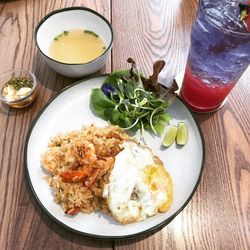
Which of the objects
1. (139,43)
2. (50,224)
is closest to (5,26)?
(139,43)

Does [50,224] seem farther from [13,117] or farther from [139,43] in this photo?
[139,43]

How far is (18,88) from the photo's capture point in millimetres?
1541

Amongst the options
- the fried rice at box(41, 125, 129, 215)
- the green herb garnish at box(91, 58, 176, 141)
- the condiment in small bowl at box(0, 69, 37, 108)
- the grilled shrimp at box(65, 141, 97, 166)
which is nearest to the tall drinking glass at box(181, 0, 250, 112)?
the green herb garnish at box(91, 58, 176, 141)

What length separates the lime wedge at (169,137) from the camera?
139cm

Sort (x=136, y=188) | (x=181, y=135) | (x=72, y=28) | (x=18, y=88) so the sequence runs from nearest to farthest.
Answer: (x=136, y=188) → (x=181, y=135) → (x=18, y=88) → (x=72, y=28)

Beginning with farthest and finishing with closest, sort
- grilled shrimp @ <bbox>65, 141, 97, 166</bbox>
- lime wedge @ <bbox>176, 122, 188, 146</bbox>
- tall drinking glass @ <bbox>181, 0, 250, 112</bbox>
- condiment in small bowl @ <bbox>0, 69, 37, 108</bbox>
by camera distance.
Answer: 1. condiment in small bowl @ <bbox>0, 69, 37, 108</bbox>
2. lime wedge @ <bbox>176, 122, 188, 146</bbox>
3. grilled shrimp @ <bbox>65, 141, 97, 166</bbox>
4. tall drinking glass @ <bbox>181, 0, 250, 112</bbox>

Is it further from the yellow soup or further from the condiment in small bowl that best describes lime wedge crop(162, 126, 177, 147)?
the condiment in small bowl

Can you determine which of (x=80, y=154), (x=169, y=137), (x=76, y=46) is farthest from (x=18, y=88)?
(x=169, y=137)

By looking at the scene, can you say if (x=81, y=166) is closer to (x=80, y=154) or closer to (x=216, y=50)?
(x=80, y=154)

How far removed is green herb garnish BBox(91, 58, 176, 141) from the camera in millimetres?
1430

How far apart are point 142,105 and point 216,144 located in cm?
38

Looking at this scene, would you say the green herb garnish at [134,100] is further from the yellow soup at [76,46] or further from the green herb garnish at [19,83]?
the green herb garnish at [19,83]

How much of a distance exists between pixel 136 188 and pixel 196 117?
0.49 meters

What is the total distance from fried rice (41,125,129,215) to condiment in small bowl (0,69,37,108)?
0.26 metres
